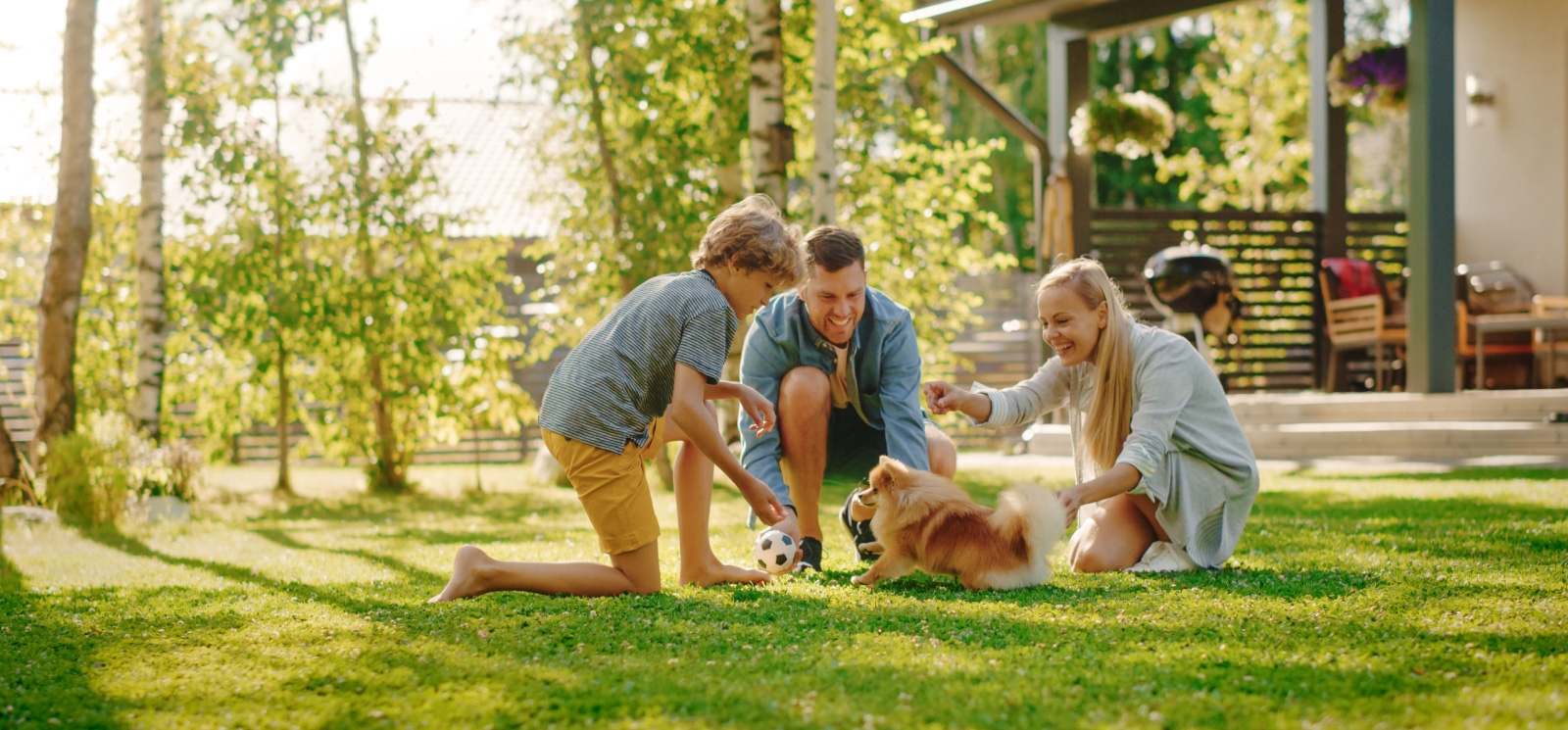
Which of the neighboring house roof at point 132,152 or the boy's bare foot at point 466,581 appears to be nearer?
the boy's bare foot at point 466,581

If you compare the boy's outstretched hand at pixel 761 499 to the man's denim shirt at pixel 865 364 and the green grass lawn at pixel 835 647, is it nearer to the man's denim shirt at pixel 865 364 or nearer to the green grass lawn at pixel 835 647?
the green grass lawn at pixel 835 647

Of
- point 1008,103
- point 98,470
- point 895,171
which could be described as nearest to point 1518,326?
point 895,171

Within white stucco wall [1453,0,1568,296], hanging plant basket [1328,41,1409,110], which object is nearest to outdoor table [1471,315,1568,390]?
white stucco wall [1453,0,1568,296]

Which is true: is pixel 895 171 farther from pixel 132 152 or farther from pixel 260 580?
pixel 260 580

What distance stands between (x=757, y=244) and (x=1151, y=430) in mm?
1378

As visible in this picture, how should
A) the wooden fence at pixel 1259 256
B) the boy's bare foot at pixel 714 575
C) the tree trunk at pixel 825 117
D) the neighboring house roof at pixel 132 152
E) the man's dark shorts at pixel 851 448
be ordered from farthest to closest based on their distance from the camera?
1. the wooden fence at pixel 1259 256
2. the neighboring house roof at pixel 132 152
3. the tree trunk at pixel 825 117
4. the man's dark shorts at pixel 851 448
5. the boy's bare foot at pixel 714 575

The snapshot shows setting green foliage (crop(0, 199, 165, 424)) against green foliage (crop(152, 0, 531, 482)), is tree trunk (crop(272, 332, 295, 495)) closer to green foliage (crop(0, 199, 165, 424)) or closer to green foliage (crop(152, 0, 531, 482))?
green foliage (crop(152, 0, 531, 482))

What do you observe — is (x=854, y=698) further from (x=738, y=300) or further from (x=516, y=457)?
(x=516, y=457)

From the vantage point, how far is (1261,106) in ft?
70.4

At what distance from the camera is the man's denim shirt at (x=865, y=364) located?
4.10 meters

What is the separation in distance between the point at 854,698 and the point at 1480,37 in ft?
39.2

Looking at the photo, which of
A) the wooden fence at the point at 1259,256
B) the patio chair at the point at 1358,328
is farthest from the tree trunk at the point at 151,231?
the patio chair at the point at 1358,328

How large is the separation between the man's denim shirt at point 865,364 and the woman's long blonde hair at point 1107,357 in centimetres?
68

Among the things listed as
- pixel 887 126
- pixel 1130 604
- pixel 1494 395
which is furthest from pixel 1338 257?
pixel 1130 604
